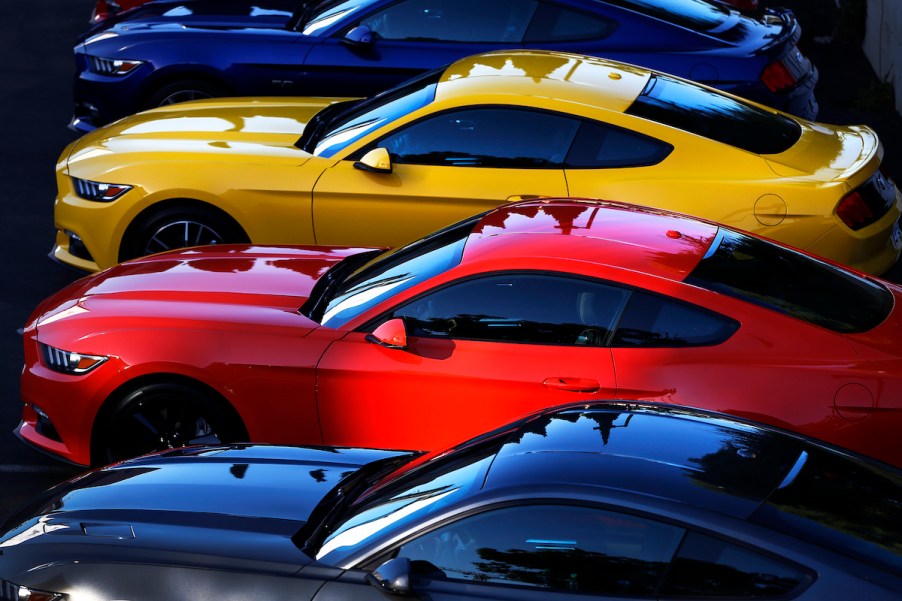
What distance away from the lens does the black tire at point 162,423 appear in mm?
5414

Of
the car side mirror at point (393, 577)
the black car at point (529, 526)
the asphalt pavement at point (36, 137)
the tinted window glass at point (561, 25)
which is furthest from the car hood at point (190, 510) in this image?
the tinted window glass at point (561, 25)

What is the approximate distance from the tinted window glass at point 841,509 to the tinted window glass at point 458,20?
19.8 feet

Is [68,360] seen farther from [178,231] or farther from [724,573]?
[724,573]

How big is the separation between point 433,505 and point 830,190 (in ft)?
12.6

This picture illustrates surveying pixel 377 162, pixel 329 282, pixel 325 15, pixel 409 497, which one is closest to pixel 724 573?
pixel 409 497

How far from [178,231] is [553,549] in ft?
15.0

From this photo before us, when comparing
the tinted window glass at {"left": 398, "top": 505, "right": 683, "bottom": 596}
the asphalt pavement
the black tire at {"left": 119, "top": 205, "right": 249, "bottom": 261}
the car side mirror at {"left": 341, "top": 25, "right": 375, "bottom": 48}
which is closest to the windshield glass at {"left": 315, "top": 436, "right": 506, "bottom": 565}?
the tinted window glass at {"left": 398, "top": 505, "right": 683, "bottom": 596}

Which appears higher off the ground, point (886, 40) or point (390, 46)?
point (390, 46)

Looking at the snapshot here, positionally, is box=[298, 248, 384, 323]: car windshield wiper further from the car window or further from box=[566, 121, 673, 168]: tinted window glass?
box=[566, 121, 673, 168]: tinted window glass

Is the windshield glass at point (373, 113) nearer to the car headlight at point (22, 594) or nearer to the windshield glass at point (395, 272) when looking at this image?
the windshield glass at point (395, 272)

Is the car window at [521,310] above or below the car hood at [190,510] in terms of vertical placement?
above

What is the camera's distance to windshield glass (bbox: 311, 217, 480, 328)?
5.34 m

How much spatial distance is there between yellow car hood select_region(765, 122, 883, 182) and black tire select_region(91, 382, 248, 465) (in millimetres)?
3376

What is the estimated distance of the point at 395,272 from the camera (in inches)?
219
